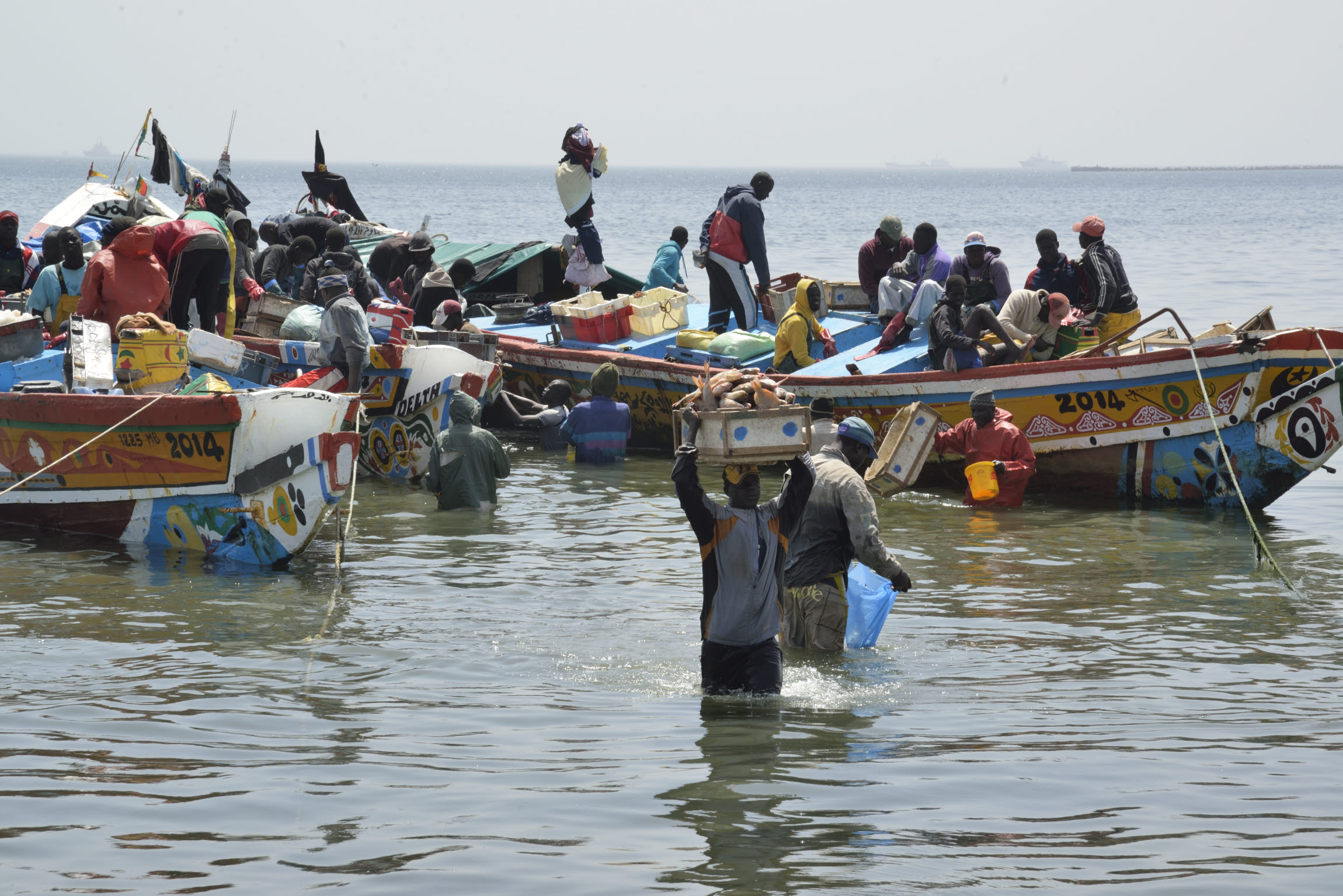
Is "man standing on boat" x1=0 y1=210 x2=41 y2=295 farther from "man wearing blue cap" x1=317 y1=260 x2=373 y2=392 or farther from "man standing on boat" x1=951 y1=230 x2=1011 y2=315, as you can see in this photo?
"man standing on boat" x1=951 y1=230 x2=1011 y2=315

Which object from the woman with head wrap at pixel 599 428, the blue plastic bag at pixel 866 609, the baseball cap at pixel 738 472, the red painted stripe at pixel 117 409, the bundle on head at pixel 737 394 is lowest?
the blue plastic bag at pixel 866 609

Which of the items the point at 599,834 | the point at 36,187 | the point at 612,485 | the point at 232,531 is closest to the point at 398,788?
the point at 599,834

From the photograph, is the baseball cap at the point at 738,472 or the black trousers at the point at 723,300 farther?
the black trousers at the point at 723,300

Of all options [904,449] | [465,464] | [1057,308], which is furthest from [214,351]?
[1057,308]

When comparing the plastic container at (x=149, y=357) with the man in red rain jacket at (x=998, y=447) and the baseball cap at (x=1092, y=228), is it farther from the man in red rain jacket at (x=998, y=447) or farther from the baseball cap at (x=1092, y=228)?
the baseball cap at (x=1092, y=228)

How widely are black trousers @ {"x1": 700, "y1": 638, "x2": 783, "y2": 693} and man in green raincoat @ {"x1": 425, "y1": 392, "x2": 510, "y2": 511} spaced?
17.8ft

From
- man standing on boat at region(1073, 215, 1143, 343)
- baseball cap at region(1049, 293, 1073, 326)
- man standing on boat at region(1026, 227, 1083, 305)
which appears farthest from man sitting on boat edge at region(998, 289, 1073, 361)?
man standing on boat at region(1026, 227, 1083, 305)

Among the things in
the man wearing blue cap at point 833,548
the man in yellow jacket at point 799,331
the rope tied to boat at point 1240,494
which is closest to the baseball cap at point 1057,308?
the rope tied to boat at point 1240,494

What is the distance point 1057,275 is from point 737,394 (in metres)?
7.96

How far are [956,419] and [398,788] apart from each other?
7825 mm

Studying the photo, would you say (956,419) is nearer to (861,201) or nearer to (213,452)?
(213,452)

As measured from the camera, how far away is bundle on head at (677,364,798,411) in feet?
20.3

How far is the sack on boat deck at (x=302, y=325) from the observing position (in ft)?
45.3

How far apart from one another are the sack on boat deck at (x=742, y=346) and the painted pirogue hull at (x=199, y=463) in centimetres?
506
